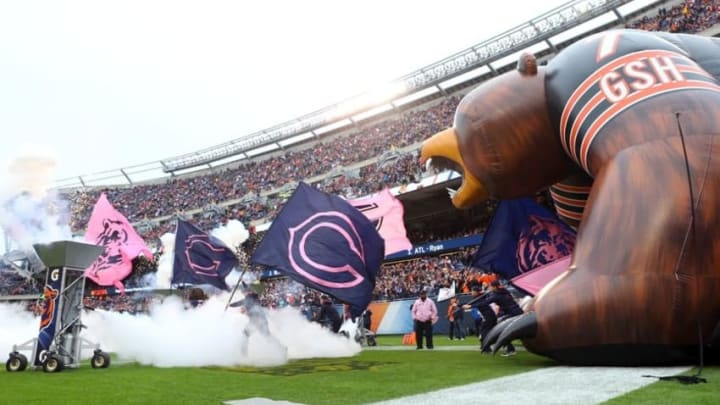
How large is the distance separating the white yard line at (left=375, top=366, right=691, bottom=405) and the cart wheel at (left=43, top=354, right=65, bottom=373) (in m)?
6.45

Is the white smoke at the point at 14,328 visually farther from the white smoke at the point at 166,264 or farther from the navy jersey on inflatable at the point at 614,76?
the navy jersey on inflatable at the point at 614,76

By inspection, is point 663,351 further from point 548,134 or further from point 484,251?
point 484,251

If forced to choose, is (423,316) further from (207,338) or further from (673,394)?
(673,394)

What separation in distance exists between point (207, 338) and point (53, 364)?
2.32 m

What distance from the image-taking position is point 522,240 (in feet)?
30.1

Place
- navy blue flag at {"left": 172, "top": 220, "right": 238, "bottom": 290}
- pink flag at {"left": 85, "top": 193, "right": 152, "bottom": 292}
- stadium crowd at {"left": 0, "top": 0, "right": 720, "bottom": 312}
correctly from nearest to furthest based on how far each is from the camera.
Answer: navy blue flag at {"left": 172, "top": 220, "right": 238, "bottom": 290}
pink flag at {"left": 85, "top": 193, "right": 152, "bottom": 292}
stadium crowd at {"left": 0, "top": 0, "right": 720, "bottom": 312}

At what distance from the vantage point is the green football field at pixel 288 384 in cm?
409

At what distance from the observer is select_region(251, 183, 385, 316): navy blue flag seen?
8.61 meters

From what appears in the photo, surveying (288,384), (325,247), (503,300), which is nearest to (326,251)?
Result: (325,247)

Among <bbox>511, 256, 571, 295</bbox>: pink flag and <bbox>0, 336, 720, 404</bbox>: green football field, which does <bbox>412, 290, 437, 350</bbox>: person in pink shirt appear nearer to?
<bbox>511, 256, 571, 295</bbox>: pink flag

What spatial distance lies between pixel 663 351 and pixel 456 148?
3332 millimetres

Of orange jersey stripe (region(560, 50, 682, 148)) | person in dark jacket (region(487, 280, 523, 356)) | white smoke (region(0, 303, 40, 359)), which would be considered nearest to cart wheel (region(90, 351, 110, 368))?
white smoke (region(0, 303, 40, 359))

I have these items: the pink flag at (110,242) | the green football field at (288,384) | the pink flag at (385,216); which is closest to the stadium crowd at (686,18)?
→ the pink flag at (385,216)

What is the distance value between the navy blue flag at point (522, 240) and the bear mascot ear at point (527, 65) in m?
3.08
